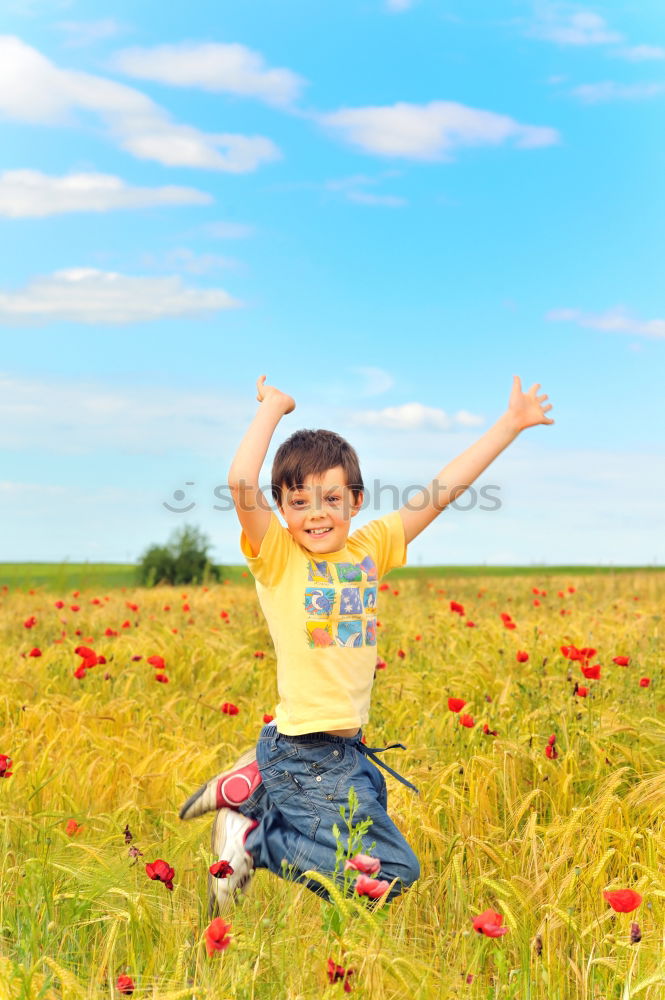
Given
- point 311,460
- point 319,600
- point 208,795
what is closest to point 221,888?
point 208,795

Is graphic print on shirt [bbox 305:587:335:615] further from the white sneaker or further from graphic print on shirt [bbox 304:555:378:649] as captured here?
the white sneaker

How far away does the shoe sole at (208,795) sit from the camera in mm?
3254

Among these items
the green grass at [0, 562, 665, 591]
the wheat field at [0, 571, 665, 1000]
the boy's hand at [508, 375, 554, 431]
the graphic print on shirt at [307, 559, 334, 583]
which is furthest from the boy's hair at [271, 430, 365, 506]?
the green grass at [0, 562, 665, 591]

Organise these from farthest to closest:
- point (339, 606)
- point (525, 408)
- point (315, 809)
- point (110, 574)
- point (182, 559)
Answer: point (110, 574)
point (182, 559)
point (525, 408)
point (339, 606)
point (315, 809)

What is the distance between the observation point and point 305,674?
307 cm

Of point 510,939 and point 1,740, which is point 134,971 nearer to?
point 510,939

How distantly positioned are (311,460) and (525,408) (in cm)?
100

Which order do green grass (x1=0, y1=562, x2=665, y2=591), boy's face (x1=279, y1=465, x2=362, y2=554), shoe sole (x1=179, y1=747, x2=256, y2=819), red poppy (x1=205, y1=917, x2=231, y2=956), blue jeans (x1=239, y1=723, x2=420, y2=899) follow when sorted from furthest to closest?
green grass (x1=0, y1=562, x2=665, y2=591) < shoe sole (x1=179, y1=747, x2=256, y2=819) < boy's face (x1=279, y1=465, x2=362, y2=554) < blue jeans (x1=239, y1=723, x2=420, y2=899) < red poppy (x1=205, y1=917, x2=231, y2=956)

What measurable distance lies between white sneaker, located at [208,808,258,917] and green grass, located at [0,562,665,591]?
1011 cm

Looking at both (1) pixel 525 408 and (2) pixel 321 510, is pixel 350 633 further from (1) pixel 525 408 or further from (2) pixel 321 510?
(1) pixel 525 408

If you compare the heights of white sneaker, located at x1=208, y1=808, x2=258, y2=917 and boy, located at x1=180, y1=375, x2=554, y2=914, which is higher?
boy, located at x1=180, y1=375, x2=554, y2=914

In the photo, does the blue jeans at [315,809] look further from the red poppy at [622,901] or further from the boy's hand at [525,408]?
the boy's hand at [525,408]

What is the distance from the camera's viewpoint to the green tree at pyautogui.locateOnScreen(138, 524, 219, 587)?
646 inches

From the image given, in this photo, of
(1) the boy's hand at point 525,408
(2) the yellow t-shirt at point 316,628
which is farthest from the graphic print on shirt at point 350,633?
(1) the boy's hand at point 525,408
